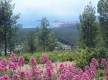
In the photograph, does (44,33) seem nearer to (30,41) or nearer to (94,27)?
(30,41)

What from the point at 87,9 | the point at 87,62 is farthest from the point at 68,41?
the point at 87,62

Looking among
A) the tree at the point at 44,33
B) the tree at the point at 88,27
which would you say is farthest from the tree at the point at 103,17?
the tree at the point at 44,33

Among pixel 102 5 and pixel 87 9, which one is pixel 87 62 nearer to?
pixel 102 5

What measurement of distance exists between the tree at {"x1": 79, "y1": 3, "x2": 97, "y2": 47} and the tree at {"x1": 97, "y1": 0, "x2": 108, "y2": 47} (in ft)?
8.22

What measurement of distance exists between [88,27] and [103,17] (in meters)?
3.40

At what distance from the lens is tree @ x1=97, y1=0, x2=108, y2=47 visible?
133 ft

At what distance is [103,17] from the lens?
41.4 meters

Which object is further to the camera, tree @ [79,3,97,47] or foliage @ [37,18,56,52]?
foliage @ [37,18,56,52]

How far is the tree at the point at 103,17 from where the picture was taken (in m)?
40.5

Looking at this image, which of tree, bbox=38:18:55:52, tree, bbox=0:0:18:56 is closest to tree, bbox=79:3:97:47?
tree, bbox=0:0:18:56

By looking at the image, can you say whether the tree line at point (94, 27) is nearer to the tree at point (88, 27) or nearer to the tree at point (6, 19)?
the tree at point (88, 27)

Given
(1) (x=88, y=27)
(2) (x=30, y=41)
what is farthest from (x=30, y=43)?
(1) (x=88, y=27)

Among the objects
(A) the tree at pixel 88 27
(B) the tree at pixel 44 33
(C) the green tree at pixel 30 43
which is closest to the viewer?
(A) the tree at pixel 88 27

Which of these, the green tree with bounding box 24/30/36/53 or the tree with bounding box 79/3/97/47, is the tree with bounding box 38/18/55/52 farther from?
the tree with bounding box 79/3/97/47
